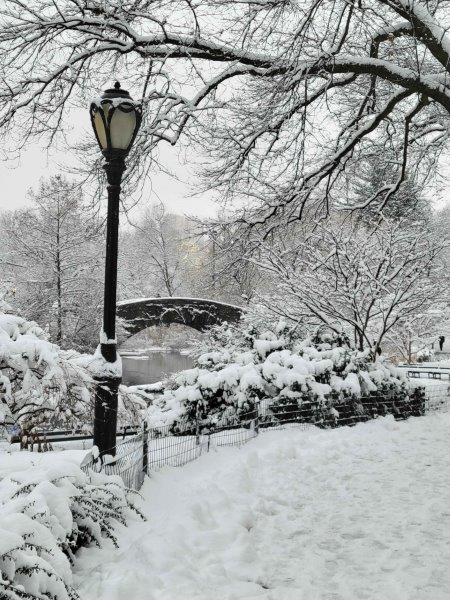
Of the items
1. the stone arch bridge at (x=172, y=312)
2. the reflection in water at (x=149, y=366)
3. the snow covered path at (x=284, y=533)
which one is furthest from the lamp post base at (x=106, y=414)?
the stone arch bridge at (x=172, y=312)

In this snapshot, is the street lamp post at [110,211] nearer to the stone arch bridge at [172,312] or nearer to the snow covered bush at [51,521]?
the snow covered bush at [51,521]

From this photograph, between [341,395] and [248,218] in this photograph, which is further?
[248,218]

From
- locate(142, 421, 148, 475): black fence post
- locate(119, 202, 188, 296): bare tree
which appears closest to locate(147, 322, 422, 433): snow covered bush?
locate(142, 421, 148, 475): black fence post


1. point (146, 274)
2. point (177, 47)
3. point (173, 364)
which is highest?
point (146, 274)

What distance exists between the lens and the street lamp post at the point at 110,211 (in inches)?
178

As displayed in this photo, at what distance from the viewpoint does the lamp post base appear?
457 cm

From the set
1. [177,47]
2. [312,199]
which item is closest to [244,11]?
[177,47]

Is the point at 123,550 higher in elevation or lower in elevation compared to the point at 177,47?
lower

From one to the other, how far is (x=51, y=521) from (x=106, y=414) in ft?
5.28

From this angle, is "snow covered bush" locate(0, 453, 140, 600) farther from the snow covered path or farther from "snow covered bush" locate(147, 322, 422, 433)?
"snow covered bush" locate(147, 322, 422, 433)

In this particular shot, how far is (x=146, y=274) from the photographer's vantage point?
57531mm

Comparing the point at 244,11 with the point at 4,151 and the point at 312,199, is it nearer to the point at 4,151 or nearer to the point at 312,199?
the point at 4,151

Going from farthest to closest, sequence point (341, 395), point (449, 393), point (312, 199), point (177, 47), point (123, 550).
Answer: point (449, 393)
point (312, 199)
point (341, 395)
point (177, 47)
point (123, 550)

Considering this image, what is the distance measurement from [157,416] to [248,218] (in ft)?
14.8
